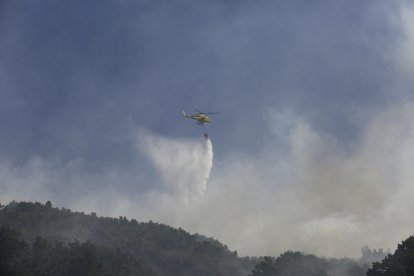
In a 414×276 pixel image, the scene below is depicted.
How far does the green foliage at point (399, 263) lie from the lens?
82750 millimetres

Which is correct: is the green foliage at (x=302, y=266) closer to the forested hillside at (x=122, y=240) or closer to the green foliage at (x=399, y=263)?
the forested hillside at (x=122, y=240)

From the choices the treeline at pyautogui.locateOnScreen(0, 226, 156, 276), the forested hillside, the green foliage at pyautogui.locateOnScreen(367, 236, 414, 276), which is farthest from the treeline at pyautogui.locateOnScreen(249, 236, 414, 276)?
the treeline at pyautogui.locateOnScreen(0, 226, 156, 276)

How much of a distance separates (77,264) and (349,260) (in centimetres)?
12365

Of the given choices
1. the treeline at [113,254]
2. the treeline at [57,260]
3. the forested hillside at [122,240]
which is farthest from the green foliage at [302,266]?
the treeline at [57,260]

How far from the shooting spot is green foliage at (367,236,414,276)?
82.8 meters

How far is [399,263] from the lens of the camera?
297 ft

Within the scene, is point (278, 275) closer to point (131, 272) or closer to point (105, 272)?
point (131, 272)

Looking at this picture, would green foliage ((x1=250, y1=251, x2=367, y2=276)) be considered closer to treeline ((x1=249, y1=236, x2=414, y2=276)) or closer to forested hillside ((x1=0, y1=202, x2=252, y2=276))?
treeline ((x1=249, y1=236, x2=414, y2=276))

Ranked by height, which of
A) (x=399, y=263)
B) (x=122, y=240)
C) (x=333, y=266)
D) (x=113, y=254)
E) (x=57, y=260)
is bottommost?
(x=399, y=263)

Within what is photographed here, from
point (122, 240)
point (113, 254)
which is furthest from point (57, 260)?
point (122, 240)

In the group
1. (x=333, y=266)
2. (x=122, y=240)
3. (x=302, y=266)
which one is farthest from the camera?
(x=122, y=240)

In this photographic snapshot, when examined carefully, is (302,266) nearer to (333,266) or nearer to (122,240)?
(333,266)

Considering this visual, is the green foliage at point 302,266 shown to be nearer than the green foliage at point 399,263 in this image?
No

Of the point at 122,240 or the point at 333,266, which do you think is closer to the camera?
the point at 333,266
